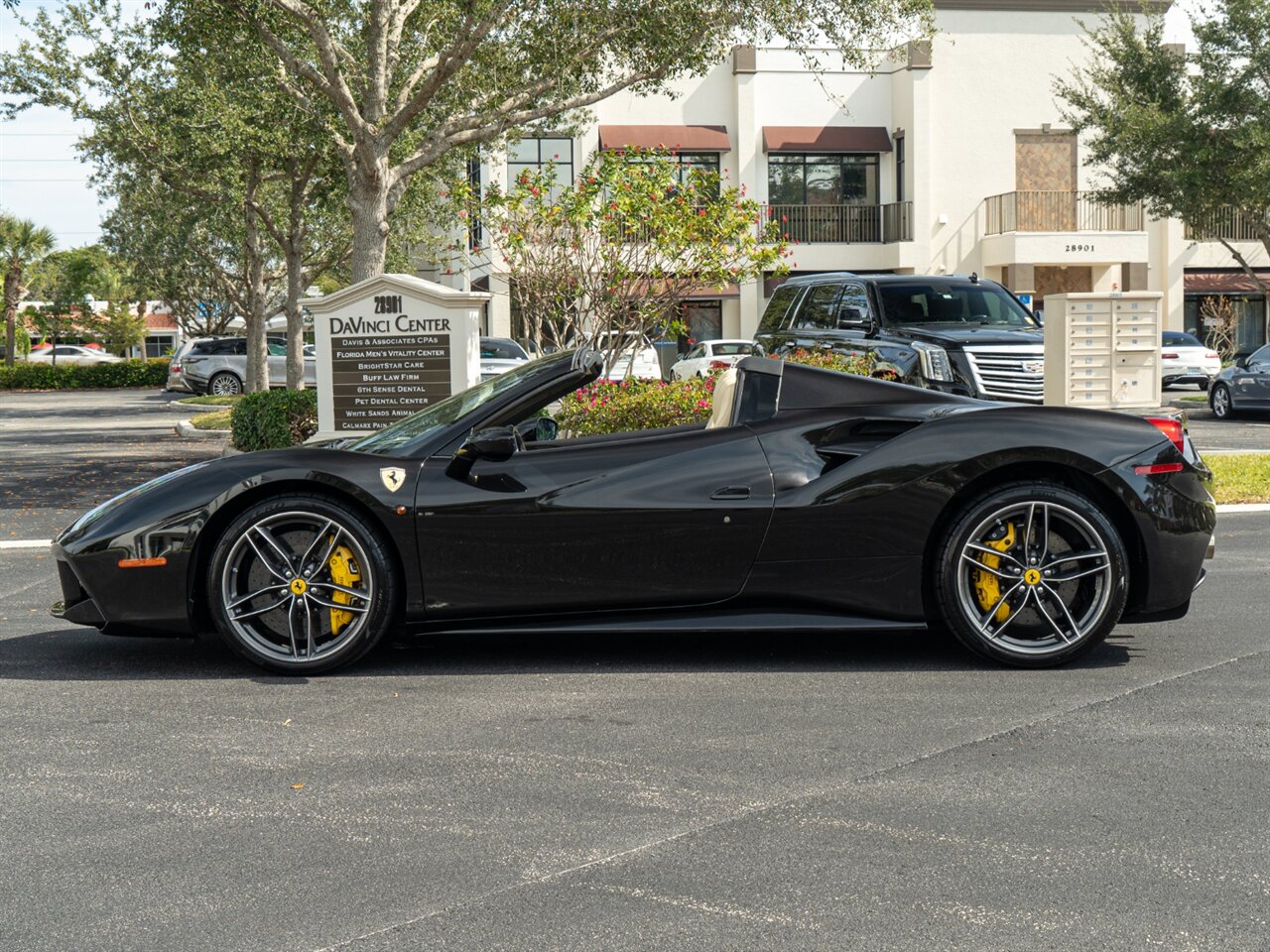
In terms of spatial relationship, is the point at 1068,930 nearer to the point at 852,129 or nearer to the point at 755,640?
the point at 755,640

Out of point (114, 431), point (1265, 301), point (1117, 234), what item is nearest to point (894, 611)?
point (114, 431)

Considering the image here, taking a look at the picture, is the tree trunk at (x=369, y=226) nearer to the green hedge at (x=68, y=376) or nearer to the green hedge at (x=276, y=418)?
the green hedge at (x=276, y=418)

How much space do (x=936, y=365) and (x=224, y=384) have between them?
92.9 ft

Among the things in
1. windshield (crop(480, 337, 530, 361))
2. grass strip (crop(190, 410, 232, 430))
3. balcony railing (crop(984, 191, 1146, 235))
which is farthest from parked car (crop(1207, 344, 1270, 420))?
balcony railing (crop(984, 191, 1146, 235))

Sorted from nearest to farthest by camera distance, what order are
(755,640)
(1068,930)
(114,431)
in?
1. (1068,930)
2. (755,640)
3. (114,431)

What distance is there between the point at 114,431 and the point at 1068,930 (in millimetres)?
25045

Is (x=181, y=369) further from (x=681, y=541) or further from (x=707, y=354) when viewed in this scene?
(x=681, y=541)

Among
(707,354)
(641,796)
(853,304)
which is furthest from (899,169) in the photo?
(641,796)

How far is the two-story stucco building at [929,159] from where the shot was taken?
39.5 metres

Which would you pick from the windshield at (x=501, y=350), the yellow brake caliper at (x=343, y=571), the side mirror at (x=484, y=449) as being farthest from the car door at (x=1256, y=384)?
the yellow brake caliper at (x=343, y=571)

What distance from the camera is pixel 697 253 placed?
1423 cm

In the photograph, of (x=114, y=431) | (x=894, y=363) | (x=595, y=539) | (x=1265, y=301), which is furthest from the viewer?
(x=1265, y=301)

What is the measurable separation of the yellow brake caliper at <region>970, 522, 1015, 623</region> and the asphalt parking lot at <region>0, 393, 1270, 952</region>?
0.31 meters

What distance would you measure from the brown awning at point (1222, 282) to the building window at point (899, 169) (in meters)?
8.72
